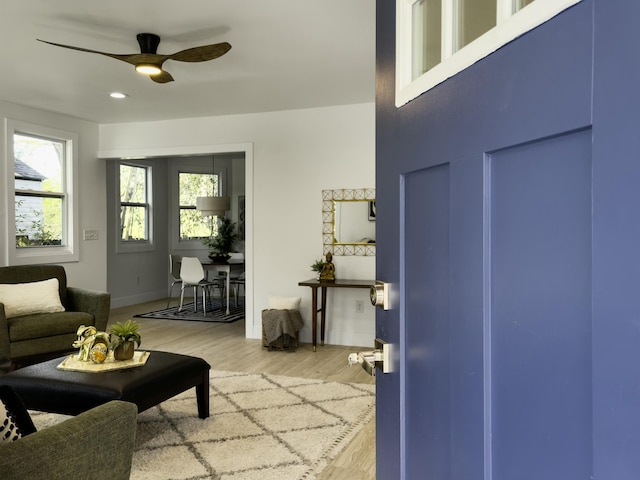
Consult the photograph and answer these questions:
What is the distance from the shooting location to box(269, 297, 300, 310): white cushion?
17.6 ft

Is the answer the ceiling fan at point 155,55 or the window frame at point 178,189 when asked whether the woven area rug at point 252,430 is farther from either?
the window frame at point 178,189

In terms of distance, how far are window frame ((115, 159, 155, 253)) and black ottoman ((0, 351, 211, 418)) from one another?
202 inches

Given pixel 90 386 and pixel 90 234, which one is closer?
pixel 90 386

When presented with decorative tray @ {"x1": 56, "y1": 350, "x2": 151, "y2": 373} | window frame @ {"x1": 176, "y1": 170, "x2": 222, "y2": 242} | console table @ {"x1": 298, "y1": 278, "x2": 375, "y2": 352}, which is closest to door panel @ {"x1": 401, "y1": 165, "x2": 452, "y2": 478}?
decorative tray @ {"x1": 56, "y1": 350, "x2": 151, "y2": 373}

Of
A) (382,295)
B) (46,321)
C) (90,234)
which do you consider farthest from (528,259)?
(90,234)

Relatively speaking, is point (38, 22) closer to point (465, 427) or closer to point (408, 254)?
point (408, 254)

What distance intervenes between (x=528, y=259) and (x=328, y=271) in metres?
4.69

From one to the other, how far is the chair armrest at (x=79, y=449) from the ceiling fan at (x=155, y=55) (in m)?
2.23

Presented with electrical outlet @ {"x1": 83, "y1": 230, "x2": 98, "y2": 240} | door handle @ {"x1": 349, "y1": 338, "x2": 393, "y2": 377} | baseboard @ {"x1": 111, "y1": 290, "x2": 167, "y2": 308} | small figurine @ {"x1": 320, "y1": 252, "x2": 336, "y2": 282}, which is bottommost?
baseboard @ {"x1": 111, "y1": 290, "x2": 167, "y2": 308}

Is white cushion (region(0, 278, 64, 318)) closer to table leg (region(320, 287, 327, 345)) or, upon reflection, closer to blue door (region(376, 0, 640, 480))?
table leg (region(320, 287, 327, 345))

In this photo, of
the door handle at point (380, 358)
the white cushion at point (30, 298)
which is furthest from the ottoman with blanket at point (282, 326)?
the door handle at point (380, 358)

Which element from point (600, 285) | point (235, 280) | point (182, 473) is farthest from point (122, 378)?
point (235, 280)

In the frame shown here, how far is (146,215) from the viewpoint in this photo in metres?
8.45

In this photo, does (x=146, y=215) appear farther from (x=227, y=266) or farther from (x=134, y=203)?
(x=227, y=266)
